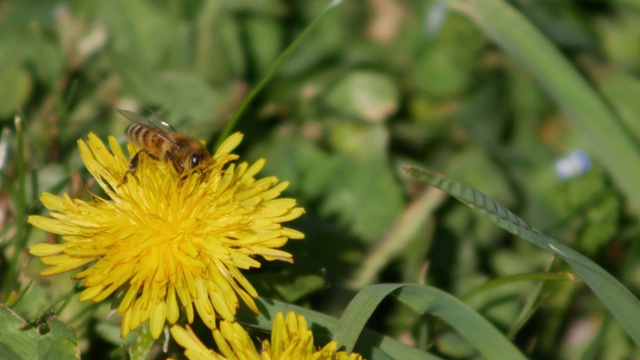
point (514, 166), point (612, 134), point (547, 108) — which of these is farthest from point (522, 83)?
point (612, 134)

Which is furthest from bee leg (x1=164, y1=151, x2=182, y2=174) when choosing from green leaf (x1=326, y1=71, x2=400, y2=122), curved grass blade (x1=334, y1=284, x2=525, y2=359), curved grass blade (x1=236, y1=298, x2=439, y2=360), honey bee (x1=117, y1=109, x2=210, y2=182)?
green leaf (x1=326, y1=71, x2=400, y2=122)

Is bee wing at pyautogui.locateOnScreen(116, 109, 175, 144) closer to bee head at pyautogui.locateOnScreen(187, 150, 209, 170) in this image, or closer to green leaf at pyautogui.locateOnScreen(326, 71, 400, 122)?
bee head at pyautogui.locateOnScreen(187, 150, 209, 170)

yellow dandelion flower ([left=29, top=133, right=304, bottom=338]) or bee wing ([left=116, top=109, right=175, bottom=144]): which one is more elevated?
bee wing ([left=116, top=109, right=175, bottom=144])

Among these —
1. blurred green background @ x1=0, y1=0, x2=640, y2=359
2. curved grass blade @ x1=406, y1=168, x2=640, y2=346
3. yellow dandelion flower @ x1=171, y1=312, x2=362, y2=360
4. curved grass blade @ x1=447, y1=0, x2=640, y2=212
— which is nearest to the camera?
yellow dandelion flower @ x1=171, y1=312, x2=362, y2=360

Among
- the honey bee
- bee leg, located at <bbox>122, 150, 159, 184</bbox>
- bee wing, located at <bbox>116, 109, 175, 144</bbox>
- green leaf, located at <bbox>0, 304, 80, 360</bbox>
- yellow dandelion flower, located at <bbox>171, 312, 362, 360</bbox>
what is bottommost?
green leaf, located at <bbox>0, 304, 80, 360</bbox>

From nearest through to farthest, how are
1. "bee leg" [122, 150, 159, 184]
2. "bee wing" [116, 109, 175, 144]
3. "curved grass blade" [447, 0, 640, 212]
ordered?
"bee leg" [122, 150, 159, 184], "bee wing" [116, 109, 175, 144], "curved grass blade" [447, 0, 640, 212]

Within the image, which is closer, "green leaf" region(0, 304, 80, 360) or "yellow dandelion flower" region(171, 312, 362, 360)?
"yellow dandelion flower" region(171, 312, 362, 360)

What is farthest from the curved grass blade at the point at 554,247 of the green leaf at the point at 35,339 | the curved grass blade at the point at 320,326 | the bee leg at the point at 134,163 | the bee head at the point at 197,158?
the green leaf at the point at 35,339
